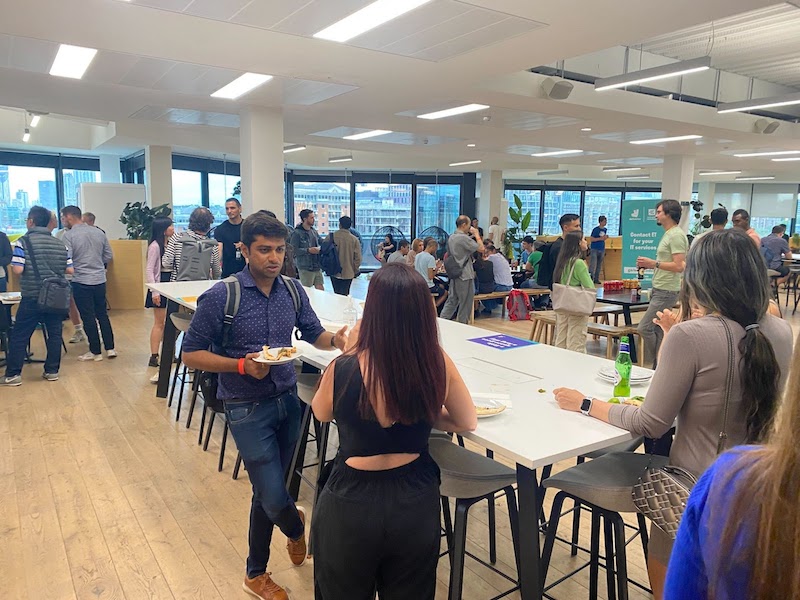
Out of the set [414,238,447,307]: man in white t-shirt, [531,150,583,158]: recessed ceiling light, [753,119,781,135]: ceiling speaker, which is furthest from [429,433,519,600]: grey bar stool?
[531,150,583,158]: recessed ceiling light

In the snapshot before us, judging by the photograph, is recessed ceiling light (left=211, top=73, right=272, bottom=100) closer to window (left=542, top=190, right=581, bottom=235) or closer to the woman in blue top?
the woman in blue top

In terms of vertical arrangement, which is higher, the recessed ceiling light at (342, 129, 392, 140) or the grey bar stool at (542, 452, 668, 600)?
the recessed ceiling light at (342, 129, 392, 140)

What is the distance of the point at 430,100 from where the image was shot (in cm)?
650

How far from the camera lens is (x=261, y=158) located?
7094mm

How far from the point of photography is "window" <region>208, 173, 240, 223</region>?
543 inches

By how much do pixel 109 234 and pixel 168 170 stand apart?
1806 millimetres

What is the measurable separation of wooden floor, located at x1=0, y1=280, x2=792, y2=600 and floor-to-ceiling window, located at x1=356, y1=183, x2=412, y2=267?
12289 mm

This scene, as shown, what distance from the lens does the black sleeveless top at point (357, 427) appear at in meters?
1.58

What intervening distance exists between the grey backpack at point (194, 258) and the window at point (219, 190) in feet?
28.1

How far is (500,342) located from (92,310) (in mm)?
4724

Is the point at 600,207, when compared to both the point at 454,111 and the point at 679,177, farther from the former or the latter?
the point at 454,111

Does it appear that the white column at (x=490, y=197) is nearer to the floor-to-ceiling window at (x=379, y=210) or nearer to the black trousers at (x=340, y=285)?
the floor-to-ceiling window at (x=379, y=210)

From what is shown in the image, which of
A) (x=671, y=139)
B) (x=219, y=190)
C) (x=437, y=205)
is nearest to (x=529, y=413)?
(x=671, y=139)

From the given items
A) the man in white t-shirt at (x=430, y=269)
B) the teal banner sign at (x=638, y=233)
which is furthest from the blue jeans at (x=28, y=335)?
the teal banner sign at (x=638, y=233)
